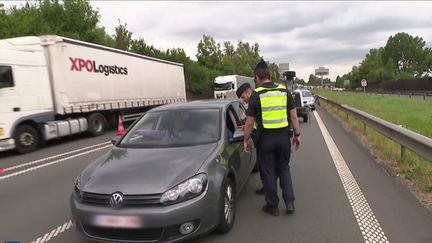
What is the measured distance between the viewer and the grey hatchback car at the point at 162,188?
4055 mm

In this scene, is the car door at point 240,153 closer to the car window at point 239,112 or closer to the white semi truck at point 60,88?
the car window at point 239,112

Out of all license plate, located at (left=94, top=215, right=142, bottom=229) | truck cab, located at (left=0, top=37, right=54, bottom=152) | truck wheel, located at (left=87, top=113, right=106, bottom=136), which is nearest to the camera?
license plate, located at (left=94, top=215, right=142, bottom=229)

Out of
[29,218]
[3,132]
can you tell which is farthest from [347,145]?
[3,132]

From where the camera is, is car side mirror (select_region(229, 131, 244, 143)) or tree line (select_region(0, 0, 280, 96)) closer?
car side mirror (select_region(229, 131, 244, 143))

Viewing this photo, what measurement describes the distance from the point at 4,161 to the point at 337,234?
9624 mm

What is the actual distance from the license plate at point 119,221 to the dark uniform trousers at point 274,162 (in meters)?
2.06

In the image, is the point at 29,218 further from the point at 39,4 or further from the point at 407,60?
the point at 407,60

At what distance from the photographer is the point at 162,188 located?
4.12 metres

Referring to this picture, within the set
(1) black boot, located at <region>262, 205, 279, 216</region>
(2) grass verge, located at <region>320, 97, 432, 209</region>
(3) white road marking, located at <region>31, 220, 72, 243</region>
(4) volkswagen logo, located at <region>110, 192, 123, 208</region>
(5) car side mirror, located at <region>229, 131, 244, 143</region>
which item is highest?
(5) car side mirror, located at <region>229, 131, 244, 143</region>

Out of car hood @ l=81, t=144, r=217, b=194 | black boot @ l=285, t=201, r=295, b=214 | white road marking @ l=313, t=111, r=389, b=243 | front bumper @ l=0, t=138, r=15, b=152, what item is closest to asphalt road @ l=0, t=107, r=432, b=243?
white road marking @ l=313, t=111, r=389, b=243

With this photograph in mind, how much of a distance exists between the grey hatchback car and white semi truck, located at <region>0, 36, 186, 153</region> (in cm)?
837

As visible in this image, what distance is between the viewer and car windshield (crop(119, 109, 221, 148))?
17.9 ft

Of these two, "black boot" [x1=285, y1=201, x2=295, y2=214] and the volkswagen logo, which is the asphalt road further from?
the volkswagen logo

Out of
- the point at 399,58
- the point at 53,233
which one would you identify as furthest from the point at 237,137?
the point at 399,58
